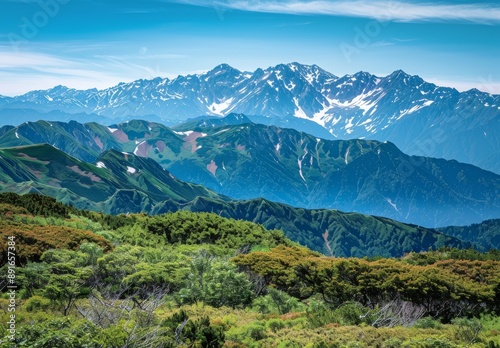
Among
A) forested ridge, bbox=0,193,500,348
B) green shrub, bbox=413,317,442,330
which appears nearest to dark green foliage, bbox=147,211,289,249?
forested ridge, bbox=0,193,500,348

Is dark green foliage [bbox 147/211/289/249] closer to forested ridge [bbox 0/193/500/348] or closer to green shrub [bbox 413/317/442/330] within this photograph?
forested ridge [bbox 0/193/500/348]

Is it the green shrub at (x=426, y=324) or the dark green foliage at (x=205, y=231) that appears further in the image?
the dark green foliage at (x=205, y=231)

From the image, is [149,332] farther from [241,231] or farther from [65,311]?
[241,231]

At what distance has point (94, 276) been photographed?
4088cm

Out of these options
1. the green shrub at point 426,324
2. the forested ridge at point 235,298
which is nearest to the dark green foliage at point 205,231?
the forested ridge at point 235,298

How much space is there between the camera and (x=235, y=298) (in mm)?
41781

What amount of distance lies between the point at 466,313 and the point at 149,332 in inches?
1080

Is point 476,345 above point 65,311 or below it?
above

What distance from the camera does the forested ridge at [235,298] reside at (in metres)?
26.9

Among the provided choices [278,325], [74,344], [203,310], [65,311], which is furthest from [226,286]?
[74,344]

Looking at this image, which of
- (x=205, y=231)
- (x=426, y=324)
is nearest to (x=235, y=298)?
(x=426, y=324)

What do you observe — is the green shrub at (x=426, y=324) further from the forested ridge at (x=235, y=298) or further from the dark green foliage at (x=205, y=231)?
the dark green foliage at (x=205, y=231)

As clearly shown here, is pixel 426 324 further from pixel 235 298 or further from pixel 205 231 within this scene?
pixel 205 231

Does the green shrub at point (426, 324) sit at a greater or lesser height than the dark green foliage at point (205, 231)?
greater
